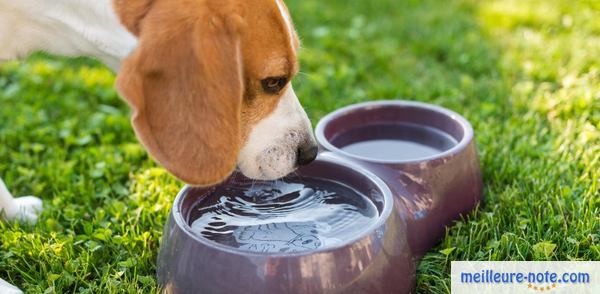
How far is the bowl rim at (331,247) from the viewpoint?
7.80 feet

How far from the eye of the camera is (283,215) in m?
2.87

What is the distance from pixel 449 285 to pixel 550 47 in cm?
250

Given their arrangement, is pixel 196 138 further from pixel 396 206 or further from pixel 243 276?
pixel 396 206

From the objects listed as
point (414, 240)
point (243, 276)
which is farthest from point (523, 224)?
point (243, 276)

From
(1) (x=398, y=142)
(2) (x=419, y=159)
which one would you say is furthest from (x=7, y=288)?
(1) (x=398, y=142)

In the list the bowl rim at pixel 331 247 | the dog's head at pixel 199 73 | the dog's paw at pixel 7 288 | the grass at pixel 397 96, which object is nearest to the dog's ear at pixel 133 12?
the dog's head at pixel 199 73

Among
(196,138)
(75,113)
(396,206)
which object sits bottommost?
(75,113)

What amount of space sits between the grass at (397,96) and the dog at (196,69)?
Result: 462 mm

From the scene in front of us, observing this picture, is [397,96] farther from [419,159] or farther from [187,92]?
[187,92]

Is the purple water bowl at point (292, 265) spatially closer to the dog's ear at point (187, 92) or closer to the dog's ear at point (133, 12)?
the dog's ear at point (187, 92)

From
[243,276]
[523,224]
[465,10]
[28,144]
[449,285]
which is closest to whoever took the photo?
[243,276]

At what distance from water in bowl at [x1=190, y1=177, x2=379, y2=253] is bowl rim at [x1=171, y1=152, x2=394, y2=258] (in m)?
0.07

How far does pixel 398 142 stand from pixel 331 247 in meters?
1.19

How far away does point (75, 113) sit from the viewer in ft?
14.1
